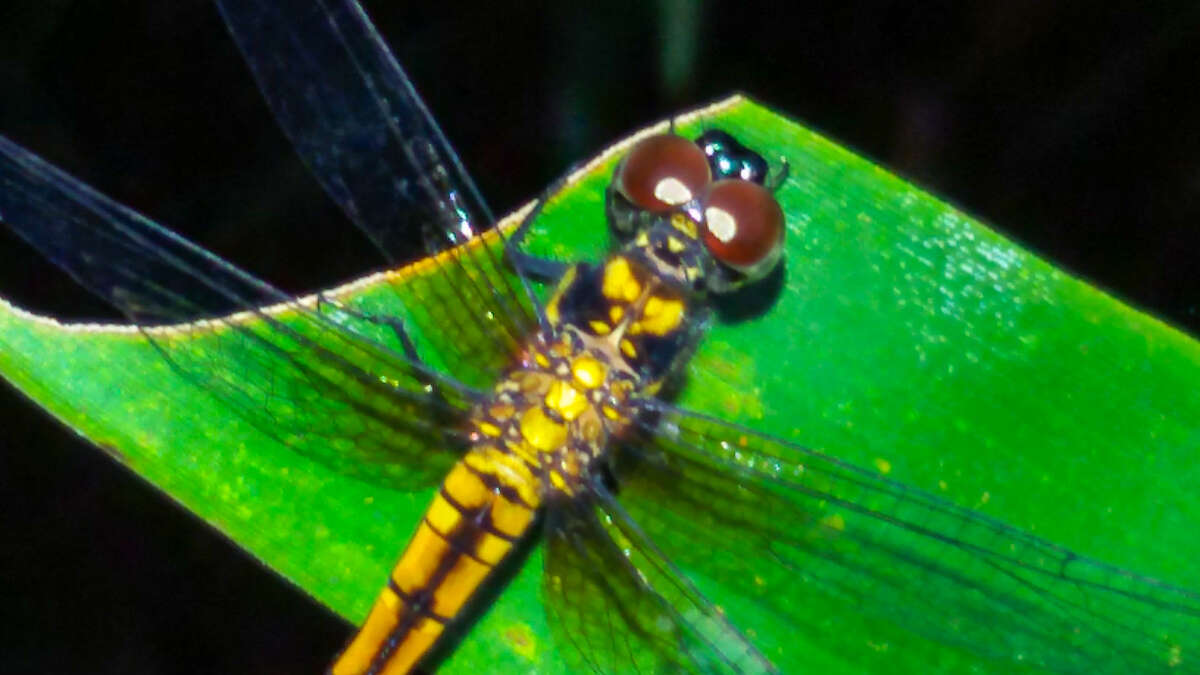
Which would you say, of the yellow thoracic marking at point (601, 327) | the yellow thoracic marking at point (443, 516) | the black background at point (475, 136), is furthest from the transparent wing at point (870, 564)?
the black background at point (475, 136)

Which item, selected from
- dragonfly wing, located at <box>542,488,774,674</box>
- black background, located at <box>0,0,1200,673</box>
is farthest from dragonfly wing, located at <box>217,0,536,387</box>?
black background, located at <box>0,0,1200,673</box>

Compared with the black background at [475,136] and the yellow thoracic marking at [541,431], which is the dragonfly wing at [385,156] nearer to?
the yellow thoracic marking at [541,431]

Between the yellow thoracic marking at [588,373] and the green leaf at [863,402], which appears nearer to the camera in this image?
the green leaf at [863,402]

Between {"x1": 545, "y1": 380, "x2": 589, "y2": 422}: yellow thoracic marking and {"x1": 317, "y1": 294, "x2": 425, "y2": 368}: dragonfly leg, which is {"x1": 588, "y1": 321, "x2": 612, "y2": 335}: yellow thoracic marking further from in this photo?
{"x1": 317, "y1": 294, "x2": 425, "y2": 368}: dragonfly leg

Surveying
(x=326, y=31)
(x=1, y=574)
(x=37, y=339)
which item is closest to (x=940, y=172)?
(x=326, y=31)

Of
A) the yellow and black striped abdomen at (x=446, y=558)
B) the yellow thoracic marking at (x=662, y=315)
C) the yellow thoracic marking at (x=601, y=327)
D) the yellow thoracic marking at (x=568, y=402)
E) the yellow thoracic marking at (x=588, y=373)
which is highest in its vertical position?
the yellow thoracic marking at (x=662, y=315)

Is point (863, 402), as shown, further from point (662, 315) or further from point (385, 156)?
point (385, 156)

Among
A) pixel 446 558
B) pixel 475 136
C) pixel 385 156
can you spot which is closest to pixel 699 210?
pixel 385 156
